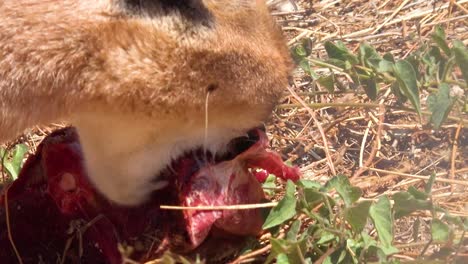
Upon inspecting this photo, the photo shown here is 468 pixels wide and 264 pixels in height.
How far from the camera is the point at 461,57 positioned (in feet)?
8.06

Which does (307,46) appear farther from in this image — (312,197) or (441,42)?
(312,197)

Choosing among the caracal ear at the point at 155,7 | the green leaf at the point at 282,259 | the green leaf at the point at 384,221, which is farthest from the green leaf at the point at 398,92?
the caracal ear at the point at 155,7

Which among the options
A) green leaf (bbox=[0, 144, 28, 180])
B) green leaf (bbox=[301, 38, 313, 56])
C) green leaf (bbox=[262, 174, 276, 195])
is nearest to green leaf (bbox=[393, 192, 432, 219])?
green leaf (bbox=[262, 174, 276, 195])

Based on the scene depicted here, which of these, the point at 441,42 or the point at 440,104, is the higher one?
the point at 441,42

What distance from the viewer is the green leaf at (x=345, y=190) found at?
2025 mm

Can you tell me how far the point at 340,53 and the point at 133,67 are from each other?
1029 millimetres

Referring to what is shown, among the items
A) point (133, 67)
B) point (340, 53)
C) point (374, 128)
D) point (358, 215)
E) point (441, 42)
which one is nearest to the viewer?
point (133, 67)

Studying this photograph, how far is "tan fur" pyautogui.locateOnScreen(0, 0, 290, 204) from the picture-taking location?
5.90 feet

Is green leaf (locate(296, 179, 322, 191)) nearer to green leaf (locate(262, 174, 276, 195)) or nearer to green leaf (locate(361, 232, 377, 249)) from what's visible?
Answer: green leaf (locate(361, 232, 377, 249))

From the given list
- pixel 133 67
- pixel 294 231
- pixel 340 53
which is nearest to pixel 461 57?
pixel 340 53

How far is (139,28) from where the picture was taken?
182 cm

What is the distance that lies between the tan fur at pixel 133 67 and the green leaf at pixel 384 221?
33 centimetres

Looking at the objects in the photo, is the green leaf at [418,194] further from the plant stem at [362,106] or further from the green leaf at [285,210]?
the plant stem at [362,106]

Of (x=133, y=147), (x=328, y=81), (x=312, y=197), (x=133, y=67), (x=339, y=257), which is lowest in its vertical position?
(x=339, y=257)
